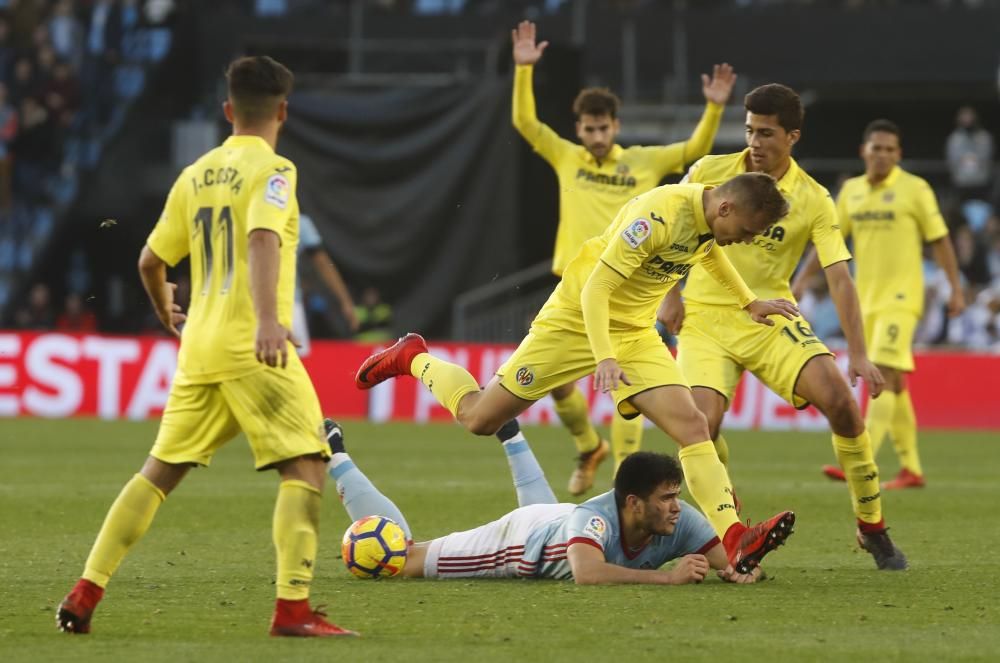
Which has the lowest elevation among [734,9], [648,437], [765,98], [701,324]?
[648,437]

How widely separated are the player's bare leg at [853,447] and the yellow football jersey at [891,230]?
4.86 meters

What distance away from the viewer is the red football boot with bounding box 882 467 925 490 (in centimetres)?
1255

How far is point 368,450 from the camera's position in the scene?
15359 mm

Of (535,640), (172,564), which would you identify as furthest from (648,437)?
(535,640)

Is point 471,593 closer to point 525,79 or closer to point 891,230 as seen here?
point 525,79

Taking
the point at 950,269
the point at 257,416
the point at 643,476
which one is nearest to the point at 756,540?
the point at 643,476

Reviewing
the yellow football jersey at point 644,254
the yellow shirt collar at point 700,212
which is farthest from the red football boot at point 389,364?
the yellow shirt collar at point 700,212

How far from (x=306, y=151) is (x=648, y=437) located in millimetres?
6225

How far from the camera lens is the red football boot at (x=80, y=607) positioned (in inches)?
237

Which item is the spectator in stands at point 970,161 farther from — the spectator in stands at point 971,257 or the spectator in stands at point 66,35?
the spectator in stands at point 66,35

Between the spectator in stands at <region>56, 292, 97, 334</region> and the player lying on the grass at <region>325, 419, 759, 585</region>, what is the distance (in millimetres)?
14356

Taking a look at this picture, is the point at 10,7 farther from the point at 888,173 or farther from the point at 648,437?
the point at 888,173

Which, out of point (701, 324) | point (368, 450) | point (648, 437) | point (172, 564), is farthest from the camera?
point (648, 437)

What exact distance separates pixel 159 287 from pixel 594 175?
5.64 meters
